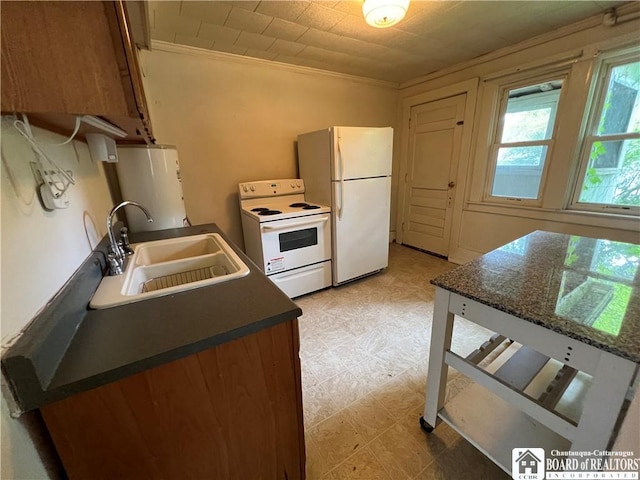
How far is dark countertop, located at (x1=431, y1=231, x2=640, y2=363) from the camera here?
0.76 m

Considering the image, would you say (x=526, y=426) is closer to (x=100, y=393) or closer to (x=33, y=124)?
(x=100, y=393)

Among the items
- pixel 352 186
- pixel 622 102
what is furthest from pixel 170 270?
pixel 622 102

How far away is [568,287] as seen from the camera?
0.99 metres

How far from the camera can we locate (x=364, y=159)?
262 cm

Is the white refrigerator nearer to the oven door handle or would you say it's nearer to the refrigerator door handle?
the refrigerator door handle

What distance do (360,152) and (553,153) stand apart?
1824 millimetres

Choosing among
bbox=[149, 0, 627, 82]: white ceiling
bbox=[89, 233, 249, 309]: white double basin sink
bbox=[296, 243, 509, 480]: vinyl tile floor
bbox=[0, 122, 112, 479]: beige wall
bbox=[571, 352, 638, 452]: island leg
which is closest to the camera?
bbox=[0, 122, 112, 479]: beige wall

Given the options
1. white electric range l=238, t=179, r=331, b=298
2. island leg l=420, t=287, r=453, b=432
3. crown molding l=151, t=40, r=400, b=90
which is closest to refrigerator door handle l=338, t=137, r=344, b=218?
white electric range l=238, t=179, r=331, b=298

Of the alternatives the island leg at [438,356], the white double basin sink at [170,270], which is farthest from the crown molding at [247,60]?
the island leg at [438,356]

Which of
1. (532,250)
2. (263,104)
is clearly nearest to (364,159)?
(263,104)

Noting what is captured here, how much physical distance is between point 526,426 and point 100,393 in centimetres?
159

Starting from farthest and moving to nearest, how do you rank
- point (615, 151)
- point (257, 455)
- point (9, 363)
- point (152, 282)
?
point (615, 151) < point (152, 282) < point (257, 455) < point (9, 363)

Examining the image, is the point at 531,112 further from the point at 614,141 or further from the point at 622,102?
the point at 614,141

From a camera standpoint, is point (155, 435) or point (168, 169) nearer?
point (155, 435)
